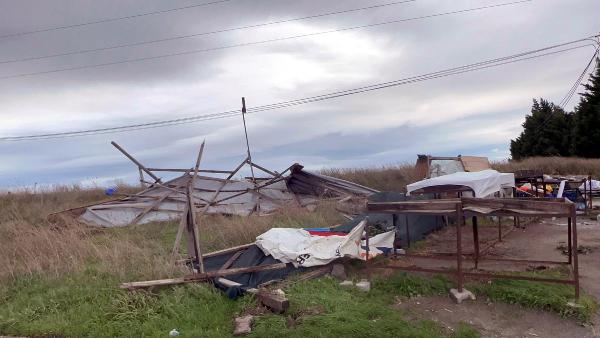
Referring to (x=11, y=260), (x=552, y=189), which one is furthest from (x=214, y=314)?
(x=552, y=189)

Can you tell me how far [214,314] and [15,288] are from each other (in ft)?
11.9

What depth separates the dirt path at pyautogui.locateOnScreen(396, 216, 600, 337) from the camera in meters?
5.51

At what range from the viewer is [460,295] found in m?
6.38

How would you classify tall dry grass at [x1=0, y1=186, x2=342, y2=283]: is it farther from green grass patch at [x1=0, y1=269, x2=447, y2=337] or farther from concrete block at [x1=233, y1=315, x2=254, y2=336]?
concrete block at [x1=233, y1=315, x2=254, y2=336]

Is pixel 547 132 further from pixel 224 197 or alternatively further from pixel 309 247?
pixel 309 247

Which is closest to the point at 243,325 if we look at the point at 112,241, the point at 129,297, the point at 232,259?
the point at 129,297

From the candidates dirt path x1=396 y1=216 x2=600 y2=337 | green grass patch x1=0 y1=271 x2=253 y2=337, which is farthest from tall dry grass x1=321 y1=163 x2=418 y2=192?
green grass patch x1=0 y1=271 x2=253 y2=337

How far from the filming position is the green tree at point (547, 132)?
128ft

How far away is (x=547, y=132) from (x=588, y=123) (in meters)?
6.23

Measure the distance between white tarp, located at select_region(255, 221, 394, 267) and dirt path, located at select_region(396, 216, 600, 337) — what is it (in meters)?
1.34

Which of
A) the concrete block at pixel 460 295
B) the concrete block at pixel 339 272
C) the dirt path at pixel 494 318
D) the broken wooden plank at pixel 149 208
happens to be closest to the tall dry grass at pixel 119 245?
the broken wooden plank at pixel 149 208

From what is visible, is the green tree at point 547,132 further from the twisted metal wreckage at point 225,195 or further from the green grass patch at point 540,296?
the green grass patch at point 540,296

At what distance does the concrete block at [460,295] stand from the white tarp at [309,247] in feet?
6.14

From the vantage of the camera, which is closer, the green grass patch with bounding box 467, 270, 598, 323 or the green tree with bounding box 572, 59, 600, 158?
the green grass patch with bounding box 467, 270, 598, 323
